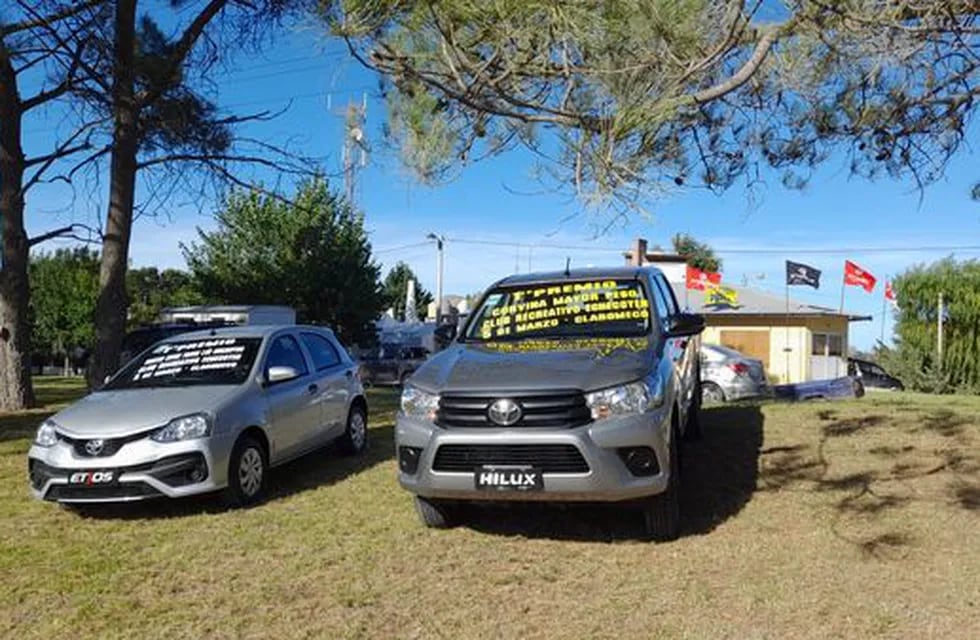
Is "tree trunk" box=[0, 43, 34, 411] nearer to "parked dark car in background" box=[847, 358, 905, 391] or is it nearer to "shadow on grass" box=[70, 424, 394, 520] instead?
"shadow on grass" box=[70, 424, 394, 520]

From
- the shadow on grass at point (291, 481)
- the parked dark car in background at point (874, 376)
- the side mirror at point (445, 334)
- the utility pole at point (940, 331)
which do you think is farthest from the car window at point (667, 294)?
the utility pole at point (940, 331)

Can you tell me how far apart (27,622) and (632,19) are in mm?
4815

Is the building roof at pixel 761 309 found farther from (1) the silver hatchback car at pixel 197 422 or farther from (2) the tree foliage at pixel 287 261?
(1) the silver hatchback car at pixel 197 422

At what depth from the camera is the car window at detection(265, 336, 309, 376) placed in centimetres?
827

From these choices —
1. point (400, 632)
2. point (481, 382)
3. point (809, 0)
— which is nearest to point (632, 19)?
point (809, 0)

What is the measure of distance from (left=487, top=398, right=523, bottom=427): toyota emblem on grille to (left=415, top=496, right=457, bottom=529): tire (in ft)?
3.26

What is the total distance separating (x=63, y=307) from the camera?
161 ft

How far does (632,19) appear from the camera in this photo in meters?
5.52

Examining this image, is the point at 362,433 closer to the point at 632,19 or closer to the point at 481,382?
the point at 481,382

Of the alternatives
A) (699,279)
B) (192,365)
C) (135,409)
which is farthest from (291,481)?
(699,279)

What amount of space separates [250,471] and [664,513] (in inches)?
136

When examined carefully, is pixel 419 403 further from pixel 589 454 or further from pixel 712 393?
pixel 712 393

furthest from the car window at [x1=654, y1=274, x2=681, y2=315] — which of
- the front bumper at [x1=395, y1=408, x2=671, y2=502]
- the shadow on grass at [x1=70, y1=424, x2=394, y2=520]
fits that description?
the shadow on grass at [x1=70, y1=424, x2=394, y2=520]

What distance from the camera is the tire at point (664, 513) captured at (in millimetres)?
5812
